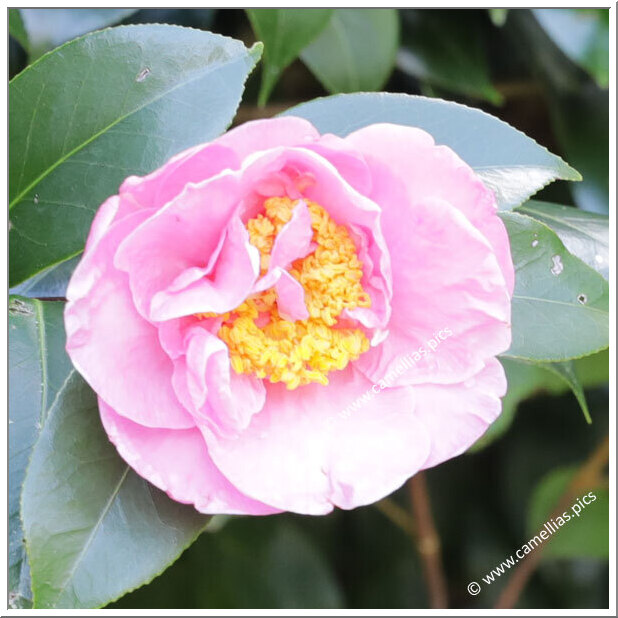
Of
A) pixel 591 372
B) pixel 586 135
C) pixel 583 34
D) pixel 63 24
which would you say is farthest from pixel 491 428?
pixel 63 24

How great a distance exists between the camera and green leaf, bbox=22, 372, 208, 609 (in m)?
0.53

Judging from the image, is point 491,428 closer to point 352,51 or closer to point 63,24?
point 352,51

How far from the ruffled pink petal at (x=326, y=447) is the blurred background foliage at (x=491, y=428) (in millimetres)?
268

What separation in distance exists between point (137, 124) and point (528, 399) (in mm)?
826

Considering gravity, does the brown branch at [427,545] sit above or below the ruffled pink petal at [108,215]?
below

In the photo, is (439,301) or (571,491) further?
(571,491)

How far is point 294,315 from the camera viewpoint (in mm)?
565

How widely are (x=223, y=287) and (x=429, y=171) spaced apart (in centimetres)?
16

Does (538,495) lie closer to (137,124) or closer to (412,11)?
(412,11)

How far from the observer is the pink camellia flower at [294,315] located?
50cm

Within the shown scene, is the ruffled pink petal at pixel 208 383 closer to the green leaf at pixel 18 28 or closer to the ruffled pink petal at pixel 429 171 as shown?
the ruffled pink petal at pixel 429 171

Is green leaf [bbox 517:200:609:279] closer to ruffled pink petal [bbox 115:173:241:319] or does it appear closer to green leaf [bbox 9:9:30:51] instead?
ruffled pink petal [bbox 115:173:241:319]

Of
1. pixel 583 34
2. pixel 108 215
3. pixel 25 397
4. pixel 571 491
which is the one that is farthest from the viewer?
pixel 571 491

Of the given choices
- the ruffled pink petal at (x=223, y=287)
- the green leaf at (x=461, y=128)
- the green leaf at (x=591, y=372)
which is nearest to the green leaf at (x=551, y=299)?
the green leaf at (x=461, y=128)
